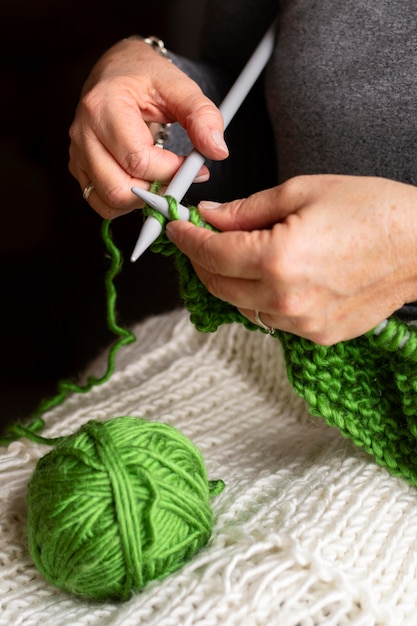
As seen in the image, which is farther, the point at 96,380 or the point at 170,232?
the point at 96,380

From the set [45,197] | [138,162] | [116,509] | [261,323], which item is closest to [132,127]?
[138,162]

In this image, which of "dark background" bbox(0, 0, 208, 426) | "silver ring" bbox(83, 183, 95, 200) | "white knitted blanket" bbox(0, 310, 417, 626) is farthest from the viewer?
"dark background" bbox(0, 0, 208, 426)

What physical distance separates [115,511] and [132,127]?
1.33 feet

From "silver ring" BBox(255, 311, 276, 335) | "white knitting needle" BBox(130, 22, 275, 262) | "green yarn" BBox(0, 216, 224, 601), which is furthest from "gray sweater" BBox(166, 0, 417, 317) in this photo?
"green yarn" BBox(0, 216, 224, 601)

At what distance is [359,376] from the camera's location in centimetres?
71

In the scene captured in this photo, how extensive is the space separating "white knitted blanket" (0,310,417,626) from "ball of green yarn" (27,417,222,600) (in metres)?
0.02

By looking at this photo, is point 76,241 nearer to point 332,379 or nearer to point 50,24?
point 50,24

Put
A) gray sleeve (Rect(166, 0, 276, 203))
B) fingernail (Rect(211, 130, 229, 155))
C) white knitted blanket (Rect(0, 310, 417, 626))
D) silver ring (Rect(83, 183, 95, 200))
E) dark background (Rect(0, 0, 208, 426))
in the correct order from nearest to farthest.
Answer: white knitted blanket (Rect(0, 310, 417, 626)) < fingernail (Rect(211, 130, 229, 155)) < silver ring (Rect(83, 183, 95, 200)) < gray sleeve (Rect(166, 0, 276, 203)) < dark background (Rect(0, 0, 208, 426))

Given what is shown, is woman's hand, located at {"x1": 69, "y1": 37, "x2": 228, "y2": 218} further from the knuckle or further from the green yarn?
the green yarn

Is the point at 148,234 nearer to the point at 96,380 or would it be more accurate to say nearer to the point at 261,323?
the point at 261,323

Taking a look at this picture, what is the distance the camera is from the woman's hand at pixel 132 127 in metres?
0.76

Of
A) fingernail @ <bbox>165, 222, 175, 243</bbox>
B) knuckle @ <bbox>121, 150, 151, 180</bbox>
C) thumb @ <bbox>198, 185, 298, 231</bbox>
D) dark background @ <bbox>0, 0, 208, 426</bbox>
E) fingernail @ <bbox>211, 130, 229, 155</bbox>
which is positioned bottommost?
dark background @ <bbox>0, 0, 208, 426</bbox>

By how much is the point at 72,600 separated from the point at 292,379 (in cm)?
28

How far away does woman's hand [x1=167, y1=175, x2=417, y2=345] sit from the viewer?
1.93ft
